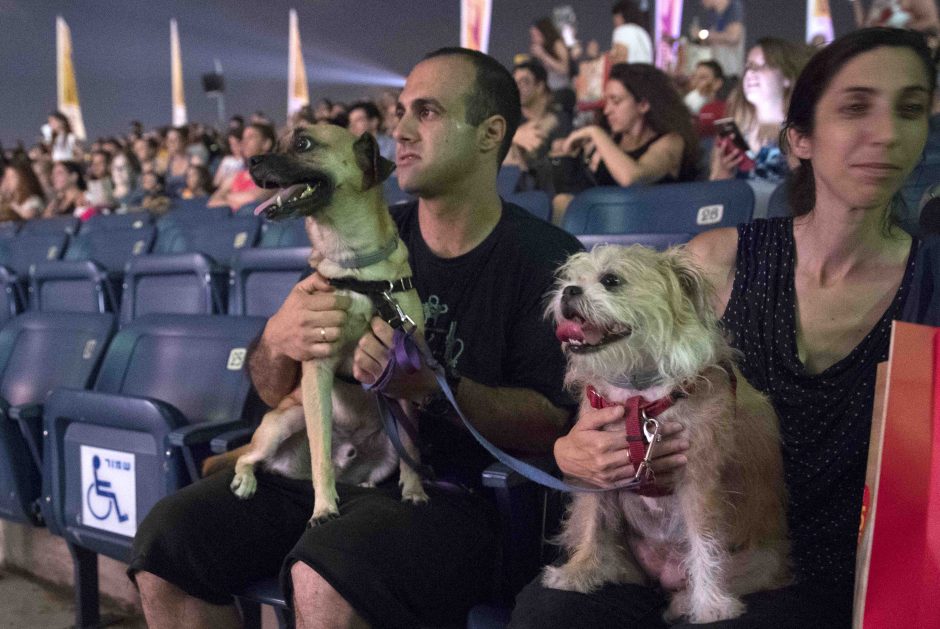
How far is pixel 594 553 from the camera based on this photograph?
1593 millimetres

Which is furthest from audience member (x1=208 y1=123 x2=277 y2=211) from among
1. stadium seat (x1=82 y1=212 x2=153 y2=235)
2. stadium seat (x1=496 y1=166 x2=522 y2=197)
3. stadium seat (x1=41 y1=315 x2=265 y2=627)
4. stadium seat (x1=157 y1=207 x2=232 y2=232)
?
stadium seat (x1=41 y1=315 x2=265 y2=627)

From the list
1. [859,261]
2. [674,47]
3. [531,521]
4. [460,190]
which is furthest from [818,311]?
[674,47]

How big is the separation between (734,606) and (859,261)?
788mm

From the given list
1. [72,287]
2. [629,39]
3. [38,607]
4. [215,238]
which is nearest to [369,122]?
[215,238]

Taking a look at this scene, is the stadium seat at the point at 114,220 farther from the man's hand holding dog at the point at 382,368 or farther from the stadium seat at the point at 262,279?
the man's hand holding dog at the point at 382,368

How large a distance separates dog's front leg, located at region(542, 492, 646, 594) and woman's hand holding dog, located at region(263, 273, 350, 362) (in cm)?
72

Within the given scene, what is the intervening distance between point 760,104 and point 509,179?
1558mm

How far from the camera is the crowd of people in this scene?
5.05 ft

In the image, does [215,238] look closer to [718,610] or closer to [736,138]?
[736,138]

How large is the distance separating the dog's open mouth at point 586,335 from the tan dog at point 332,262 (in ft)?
1.72

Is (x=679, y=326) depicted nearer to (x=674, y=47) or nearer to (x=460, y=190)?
(x=460, y=190)

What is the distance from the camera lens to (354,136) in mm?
2096

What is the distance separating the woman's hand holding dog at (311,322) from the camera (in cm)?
193

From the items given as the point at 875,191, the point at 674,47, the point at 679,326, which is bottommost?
the point at 679,326
